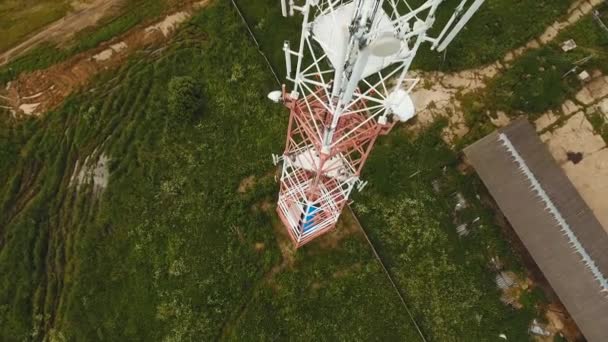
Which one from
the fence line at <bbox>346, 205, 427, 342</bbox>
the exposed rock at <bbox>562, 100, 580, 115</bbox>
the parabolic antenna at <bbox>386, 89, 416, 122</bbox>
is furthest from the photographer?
the exposed rock at <bbox>562, 100, 580, 115</bbox>

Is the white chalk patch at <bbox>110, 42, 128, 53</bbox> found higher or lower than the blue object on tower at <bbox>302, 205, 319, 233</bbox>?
higher

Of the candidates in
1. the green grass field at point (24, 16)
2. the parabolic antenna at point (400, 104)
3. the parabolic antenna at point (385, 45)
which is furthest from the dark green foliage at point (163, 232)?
the parabolic antenna at point (385, 45)

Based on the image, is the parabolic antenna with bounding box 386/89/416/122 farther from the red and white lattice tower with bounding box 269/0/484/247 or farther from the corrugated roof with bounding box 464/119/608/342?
the corrugated roof with bounding box 464/119/608/342

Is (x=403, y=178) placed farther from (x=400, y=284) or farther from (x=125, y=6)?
(x=125, y=6)

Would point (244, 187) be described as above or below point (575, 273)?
above

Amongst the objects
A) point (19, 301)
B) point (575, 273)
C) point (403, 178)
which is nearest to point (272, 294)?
point (403, 178)

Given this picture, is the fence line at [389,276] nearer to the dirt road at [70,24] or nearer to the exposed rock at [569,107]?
the exposed rock at [569,107]

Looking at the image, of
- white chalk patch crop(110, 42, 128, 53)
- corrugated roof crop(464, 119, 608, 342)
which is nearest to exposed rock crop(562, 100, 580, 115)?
corrugated roof crop(464, 119, 608, 342)
